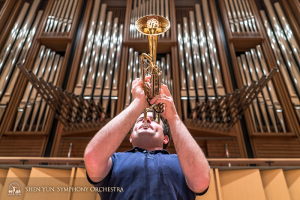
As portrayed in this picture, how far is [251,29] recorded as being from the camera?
13.7 ft

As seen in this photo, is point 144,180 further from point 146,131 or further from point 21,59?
point 21,59

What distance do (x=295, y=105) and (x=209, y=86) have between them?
1171 millimetres

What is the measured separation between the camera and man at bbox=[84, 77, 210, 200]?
3.53 ft

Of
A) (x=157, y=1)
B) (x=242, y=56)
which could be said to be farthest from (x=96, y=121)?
(x=157, y=1)

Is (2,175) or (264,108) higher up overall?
(264,108)

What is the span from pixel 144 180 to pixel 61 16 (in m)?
4.16

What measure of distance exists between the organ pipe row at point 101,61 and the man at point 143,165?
1952 millimetres

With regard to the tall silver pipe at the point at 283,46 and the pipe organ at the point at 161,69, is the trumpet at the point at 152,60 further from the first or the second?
the tall silver pipe at the point at 283,46

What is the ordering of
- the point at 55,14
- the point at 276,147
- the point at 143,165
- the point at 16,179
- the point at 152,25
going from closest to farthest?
the point at 143,165 < the point at 152,25 < the point at 16,179 < the point at 276,147 < the point at 55,14

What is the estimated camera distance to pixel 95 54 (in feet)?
13.0

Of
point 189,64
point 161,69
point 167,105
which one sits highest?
point 189,64

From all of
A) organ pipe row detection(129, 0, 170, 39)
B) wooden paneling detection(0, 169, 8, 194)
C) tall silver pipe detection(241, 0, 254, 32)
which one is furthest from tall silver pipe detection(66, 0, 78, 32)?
tall silver pipe detection(241, 0, 254, 32)

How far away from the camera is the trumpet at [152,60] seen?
134 centimetres

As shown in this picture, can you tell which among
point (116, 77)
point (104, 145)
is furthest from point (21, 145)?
point (104, 145)
